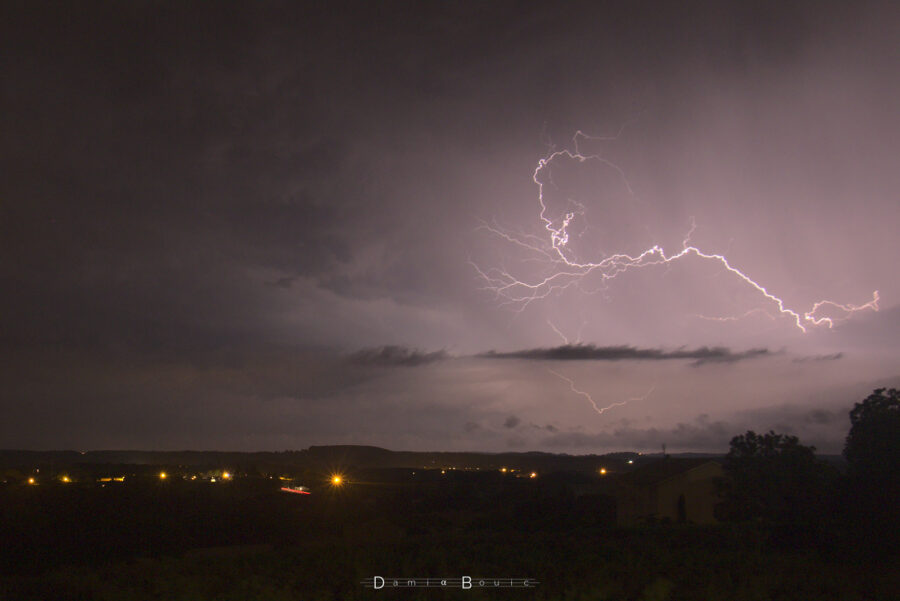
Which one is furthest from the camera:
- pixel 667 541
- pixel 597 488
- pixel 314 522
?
pixel 597 488

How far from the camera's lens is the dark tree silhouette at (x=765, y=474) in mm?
23000

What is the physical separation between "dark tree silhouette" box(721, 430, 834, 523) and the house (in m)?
6.08

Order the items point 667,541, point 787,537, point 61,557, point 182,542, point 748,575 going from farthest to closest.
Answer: point 182,542
point 61,557
point 787,537
point 667,541
point 748,575

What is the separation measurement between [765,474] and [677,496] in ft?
30.8

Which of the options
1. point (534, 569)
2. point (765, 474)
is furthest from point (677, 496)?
point (534, 569)

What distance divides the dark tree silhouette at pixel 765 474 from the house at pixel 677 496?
6082 mm

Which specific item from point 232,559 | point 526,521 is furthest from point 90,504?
point 232,559

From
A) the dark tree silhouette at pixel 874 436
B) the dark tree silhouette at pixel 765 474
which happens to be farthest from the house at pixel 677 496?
the dark tree silhouette at pixel 874 436

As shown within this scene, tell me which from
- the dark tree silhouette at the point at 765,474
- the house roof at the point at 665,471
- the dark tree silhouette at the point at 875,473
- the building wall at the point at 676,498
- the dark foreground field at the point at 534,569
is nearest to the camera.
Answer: the dark foreground field at the point at 534,569

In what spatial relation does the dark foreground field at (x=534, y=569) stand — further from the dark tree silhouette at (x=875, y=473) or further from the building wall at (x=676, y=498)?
the building wall at (x=676, y=498)

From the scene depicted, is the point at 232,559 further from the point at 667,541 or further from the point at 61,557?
the point at 61,557

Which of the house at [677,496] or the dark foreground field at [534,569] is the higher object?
the dark foreground field at [534,569]

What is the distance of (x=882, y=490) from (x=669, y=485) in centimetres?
1863

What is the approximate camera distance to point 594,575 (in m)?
7.31
